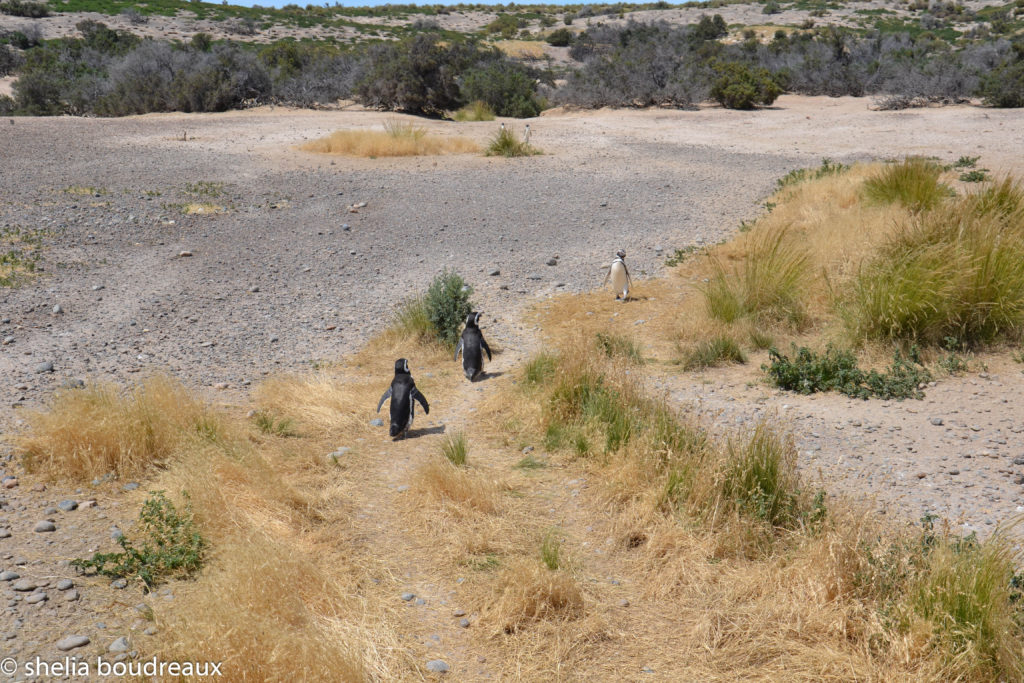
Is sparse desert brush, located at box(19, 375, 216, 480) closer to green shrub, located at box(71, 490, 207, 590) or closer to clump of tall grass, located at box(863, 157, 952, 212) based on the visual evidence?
green shrub, located at box(71, 490, 207, 590)

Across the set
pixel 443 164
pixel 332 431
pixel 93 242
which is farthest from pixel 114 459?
pixel 443 164

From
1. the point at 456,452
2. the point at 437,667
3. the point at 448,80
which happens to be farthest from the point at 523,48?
the point at 437,667

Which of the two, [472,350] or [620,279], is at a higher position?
[620,279]

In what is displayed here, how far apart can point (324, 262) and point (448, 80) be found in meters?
15.7

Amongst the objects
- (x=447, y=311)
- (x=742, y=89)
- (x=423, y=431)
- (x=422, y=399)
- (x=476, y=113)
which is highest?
(x=742, y=89)

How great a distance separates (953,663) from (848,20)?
5867cm

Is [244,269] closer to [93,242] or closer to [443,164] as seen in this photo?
[93,242]

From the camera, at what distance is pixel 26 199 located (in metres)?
11.9

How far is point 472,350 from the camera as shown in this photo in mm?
7145

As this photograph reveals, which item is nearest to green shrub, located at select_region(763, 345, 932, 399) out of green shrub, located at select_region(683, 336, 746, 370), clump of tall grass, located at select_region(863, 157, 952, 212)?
green shrub, located at select_region(683, 336, 746, 370)

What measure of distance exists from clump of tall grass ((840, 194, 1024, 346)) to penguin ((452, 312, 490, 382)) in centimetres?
323

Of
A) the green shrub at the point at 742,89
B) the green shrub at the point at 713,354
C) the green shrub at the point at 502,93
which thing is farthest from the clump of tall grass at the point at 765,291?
the green shrub at the point at 742,89

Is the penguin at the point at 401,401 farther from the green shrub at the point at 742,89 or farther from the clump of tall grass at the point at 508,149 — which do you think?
the green shrub at the point at 742,89

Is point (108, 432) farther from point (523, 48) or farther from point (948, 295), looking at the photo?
point (523, 48)
